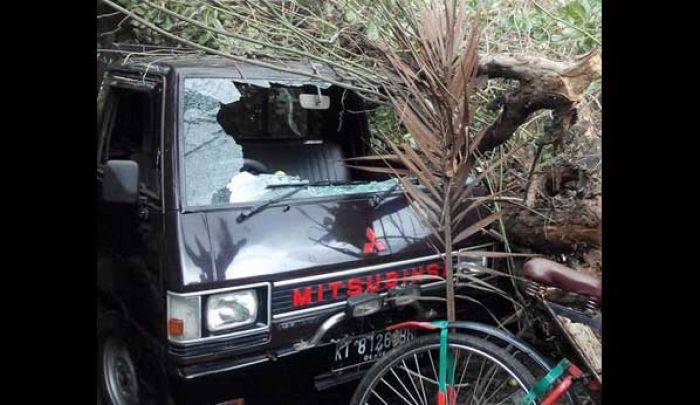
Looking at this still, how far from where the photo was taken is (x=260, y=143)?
157 inches

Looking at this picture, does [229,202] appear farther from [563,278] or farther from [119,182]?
[563,278]

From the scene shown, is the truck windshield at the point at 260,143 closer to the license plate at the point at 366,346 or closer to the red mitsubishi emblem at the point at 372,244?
the red mitsubishi emblem at the point at 372,244

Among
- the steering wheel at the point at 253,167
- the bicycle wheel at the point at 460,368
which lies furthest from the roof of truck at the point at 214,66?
the bicycle wheel at the point at 460,368

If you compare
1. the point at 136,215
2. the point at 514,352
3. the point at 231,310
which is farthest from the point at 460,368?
the point at 136,215

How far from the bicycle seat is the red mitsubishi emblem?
761 millimetres

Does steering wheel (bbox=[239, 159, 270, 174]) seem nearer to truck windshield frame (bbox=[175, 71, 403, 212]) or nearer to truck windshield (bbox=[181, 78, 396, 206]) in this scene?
truck windshield (bbox=[181, 78, 396, 206])

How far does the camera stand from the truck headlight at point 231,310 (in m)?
2.61

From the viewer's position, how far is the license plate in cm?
291

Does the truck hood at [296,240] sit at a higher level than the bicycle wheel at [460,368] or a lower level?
higher

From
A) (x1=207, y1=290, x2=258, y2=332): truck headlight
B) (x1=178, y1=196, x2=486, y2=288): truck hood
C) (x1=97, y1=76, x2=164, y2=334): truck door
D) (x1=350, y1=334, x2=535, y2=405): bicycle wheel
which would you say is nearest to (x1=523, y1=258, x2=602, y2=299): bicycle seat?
(x1=350, y1=334, x2=535, y2=405): bicycle wheel

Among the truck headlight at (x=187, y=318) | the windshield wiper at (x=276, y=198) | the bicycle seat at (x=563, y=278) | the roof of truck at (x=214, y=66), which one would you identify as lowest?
the truck headlight at (x=187, y=318)

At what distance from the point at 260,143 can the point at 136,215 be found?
1.17 m
